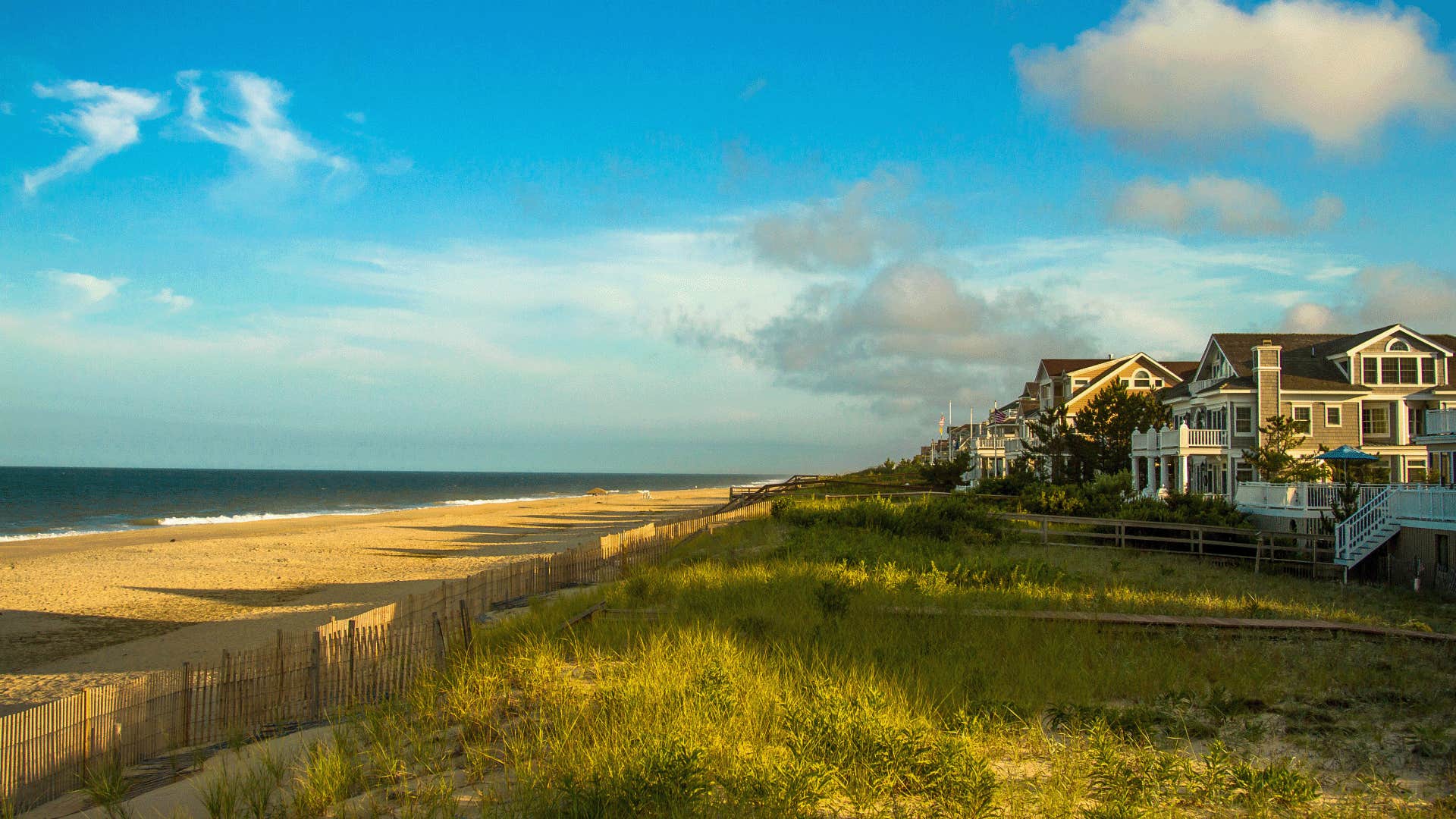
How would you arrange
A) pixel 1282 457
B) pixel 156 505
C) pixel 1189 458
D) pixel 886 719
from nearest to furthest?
pixel 886 719 → pixel 1282 457 → pixel 1189 458 → pixel 156 505

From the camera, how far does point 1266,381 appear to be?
3900cm

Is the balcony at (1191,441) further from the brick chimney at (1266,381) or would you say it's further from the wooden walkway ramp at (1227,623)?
the wooden walkway ramp at (1227,623)

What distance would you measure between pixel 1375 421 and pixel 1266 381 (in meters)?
5.20

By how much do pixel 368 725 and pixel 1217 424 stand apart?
A: 140 ft

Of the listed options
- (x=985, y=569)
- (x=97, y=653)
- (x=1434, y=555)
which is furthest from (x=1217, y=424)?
(x=97, y=653)

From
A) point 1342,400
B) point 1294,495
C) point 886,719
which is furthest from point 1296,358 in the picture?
point 886,719

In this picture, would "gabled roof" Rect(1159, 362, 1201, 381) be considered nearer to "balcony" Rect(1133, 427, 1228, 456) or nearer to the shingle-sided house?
the shingle-sided house

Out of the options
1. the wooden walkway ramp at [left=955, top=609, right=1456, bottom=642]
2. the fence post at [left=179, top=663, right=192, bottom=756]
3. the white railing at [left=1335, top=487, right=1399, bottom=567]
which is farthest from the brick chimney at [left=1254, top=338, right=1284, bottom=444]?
the fence post at [left=179, top=663, right=192, bottom=756]

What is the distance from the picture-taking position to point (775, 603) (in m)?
11.6

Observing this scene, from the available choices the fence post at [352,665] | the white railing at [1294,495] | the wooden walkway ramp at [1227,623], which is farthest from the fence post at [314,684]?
the white railing at [1294,495]

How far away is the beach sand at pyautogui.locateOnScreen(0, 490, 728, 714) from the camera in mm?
15367

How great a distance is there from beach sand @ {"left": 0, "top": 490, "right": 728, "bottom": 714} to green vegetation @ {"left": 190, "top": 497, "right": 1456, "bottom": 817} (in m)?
8.30

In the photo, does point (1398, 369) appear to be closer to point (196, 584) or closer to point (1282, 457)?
point (1282, 457)

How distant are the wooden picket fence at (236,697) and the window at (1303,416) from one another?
126ft
